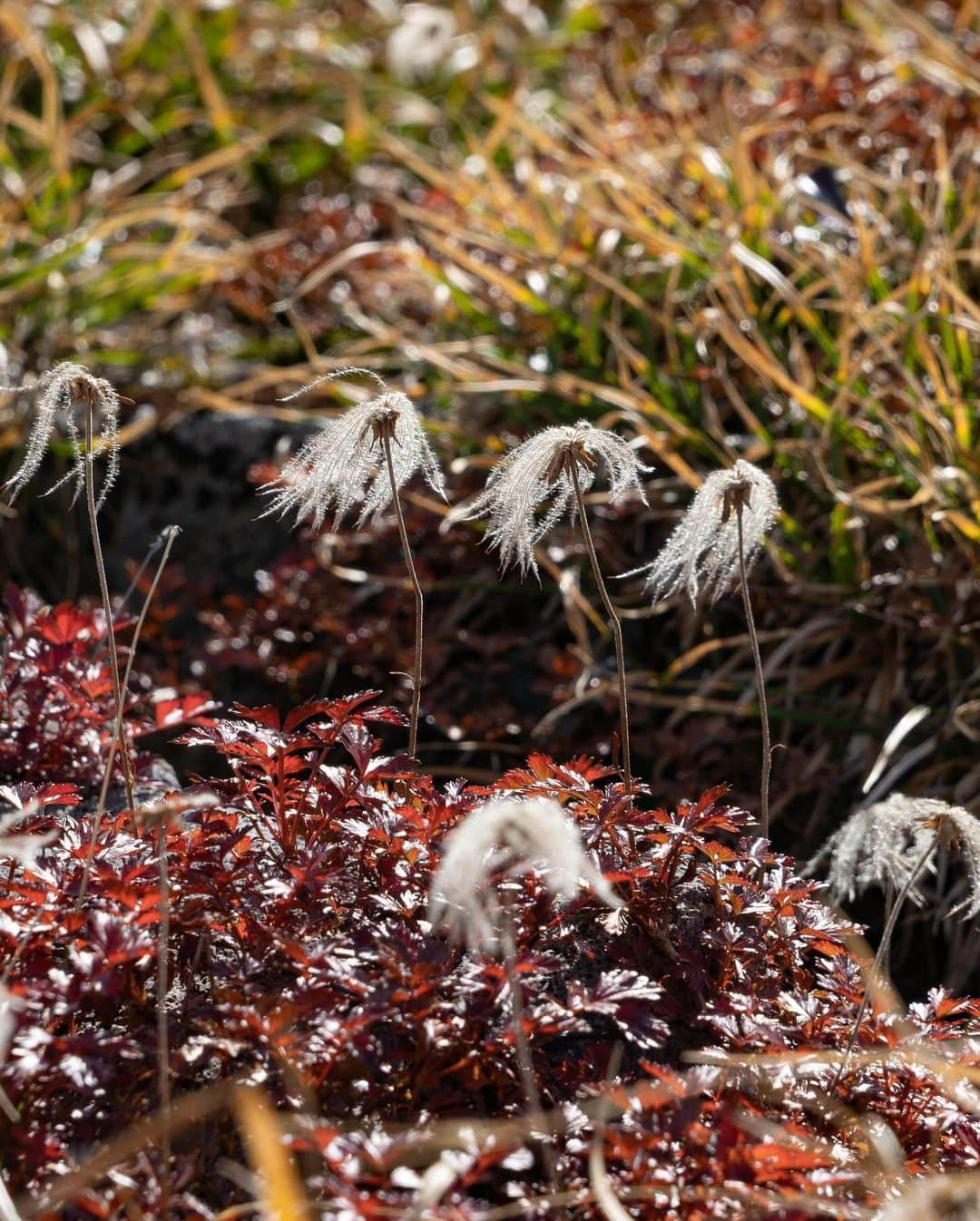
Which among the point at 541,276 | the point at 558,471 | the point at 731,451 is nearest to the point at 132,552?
the point at 541,276

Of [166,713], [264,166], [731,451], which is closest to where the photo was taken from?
[166,713]

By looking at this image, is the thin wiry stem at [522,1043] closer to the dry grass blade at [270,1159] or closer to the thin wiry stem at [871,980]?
the dry grass blade at [270,1159]

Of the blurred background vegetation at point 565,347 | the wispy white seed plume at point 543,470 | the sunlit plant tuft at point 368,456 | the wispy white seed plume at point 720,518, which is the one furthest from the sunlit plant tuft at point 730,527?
the blurred background vegetation at point 565,347

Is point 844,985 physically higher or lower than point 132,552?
higher

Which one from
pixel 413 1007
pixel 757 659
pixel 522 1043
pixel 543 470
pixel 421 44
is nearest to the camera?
pixel 522 1043

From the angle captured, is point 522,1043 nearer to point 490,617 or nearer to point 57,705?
point 57,705

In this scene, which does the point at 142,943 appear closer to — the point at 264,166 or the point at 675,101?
the point at 675,101

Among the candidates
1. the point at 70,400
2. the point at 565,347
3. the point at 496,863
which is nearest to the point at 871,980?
the point at 496,863
